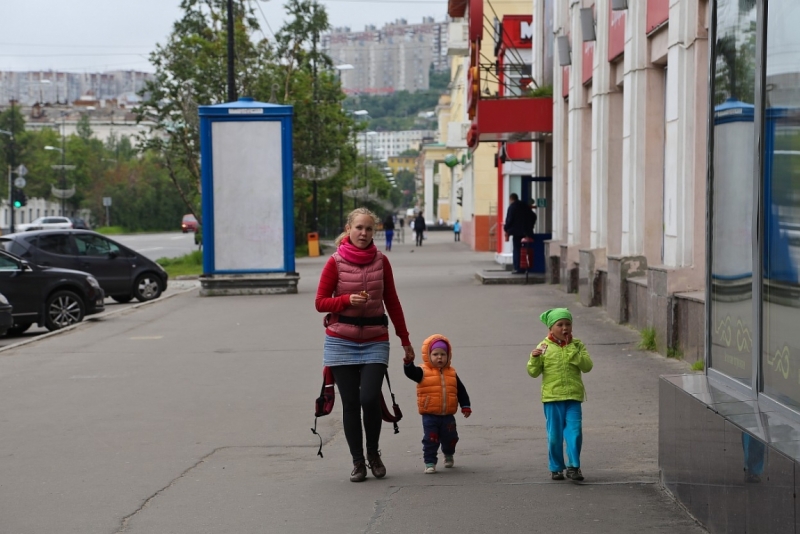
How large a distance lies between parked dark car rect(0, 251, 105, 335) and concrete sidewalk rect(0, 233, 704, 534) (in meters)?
2.18

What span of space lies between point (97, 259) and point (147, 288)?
4.16 ft

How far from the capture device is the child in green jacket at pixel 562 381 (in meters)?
6.83

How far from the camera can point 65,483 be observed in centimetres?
743

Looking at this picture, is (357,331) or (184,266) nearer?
(357,331)

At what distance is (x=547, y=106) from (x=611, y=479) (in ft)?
63.7

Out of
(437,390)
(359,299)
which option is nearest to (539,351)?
(437,390)

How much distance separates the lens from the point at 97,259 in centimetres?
2395

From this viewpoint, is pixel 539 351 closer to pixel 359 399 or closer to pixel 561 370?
pixel 561 370

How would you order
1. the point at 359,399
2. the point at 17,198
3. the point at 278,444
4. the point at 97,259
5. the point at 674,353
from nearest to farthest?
the point at 359,399, the point at 278,444, the point at 674,353, the point at 97,259, the point at 17,198

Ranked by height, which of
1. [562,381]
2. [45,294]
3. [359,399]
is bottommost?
[45,294]

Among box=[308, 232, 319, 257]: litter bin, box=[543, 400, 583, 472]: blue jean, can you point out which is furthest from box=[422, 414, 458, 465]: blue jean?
box=[308, 232, 319, 257]: litter bin

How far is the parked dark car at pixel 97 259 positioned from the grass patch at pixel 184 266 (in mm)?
7028

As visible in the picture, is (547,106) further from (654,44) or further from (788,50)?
(788,50)

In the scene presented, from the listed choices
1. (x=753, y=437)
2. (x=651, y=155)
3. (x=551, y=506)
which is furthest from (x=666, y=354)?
(x=753, y=437)
